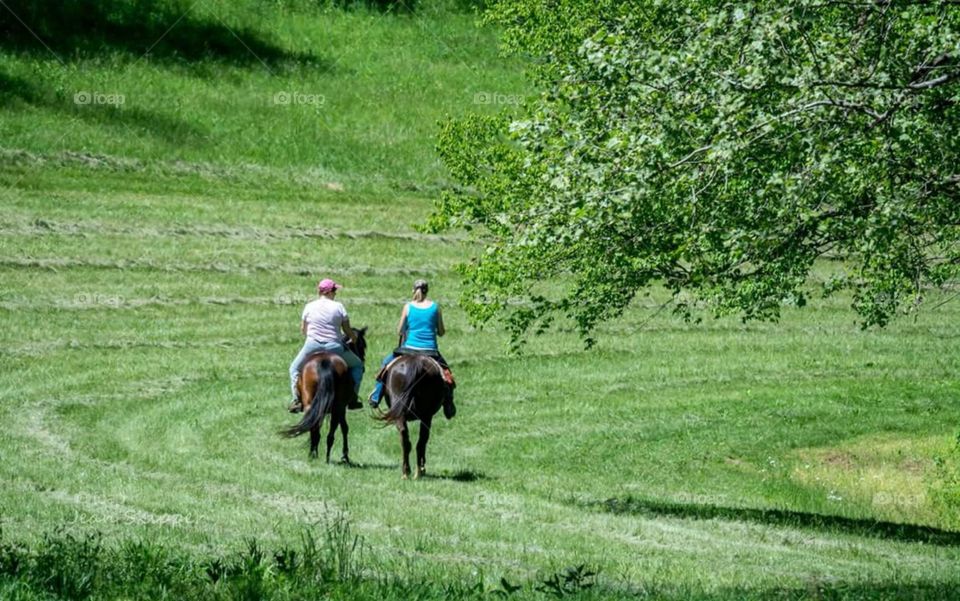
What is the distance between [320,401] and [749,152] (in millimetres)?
7621

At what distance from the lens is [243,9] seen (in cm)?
5828

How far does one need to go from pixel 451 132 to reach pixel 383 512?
16.3m

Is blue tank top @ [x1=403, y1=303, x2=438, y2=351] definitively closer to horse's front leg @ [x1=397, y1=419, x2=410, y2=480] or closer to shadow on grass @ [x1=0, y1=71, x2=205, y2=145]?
horse's front leg @ [x1=397, y1=419, x2=410, y2=480]

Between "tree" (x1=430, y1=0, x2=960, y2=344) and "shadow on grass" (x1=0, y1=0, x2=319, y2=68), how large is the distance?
Answer: 35.8m

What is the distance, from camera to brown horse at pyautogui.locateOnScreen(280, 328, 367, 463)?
19.5 metres

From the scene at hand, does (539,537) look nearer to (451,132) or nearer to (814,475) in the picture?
(814,475)

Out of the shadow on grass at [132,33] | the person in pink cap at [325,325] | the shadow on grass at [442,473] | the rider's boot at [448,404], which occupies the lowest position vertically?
the shadow on grass at [442,473]

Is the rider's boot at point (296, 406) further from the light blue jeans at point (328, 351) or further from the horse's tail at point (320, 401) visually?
the horse's tail at point (320, 401)

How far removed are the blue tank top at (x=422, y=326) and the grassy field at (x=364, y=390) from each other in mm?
1794

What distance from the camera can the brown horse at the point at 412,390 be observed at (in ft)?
61.8

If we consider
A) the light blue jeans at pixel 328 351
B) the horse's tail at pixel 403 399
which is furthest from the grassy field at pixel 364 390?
the light blue jeans at pixel 328 351

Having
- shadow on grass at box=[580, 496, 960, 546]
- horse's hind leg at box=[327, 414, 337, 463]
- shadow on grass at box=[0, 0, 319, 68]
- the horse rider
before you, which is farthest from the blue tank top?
shadow on grass at box=[0, 0, 319, 68]

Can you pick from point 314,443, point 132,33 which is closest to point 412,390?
point 314,443

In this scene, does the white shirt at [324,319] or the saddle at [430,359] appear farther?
the white shirt at [324,319]
